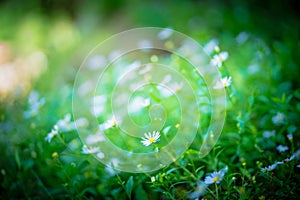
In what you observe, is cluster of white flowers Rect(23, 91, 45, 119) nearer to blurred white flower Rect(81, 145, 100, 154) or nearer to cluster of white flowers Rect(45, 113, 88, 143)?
cluster of white flowers Rect(45, 113, 88, 143)

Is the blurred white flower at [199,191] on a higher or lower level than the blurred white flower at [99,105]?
lower

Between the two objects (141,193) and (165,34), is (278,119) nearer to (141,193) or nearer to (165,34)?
(141,193)

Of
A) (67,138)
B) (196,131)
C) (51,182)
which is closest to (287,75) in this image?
(196,131)

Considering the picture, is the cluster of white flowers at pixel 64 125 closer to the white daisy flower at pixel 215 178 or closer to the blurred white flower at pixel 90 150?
the blurred white flower at pixel 90 150

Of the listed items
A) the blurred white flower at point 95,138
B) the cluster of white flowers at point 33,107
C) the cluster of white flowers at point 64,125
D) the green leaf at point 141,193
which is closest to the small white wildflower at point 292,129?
the green leaf at point 141,193

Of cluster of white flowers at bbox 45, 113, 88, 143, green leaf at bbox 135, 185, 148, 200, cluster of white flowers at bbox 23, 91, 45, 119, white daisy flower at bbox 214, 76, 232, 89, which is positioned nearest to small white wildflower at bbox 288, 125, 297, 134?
white daisy flower at bbox 214, 76, 232, 89

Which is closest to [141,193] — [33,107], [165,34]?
[33,107]

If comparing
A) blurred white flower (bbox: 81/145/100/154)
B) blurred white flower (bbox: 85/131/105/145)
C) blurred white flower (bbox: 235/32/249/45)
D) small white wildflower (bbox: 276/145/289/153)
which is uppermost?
blurred white flower (bbox: 235/32/249/45)
